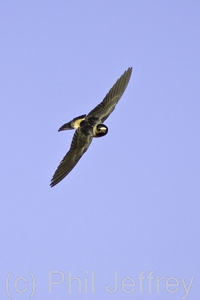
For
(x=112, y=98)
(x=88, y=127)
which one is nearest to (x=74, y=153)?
(x=88, y=127)

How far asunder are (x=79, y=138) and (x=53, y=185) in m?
1.65

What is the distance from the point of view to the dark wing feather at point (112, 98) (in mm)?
18312

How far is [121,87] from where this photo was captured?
18859 mm

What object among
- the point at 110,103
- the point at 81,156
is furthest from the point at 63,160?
the point at 110,103

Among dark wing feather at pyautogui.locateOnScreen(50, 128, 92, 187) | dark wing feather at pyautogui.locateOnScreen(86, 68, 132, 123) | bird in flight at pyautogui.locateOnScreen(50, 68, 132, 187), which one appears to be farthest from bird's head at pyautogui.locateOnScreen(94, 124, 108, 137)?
dark wing feather at pyautogui.locateOnScreen(86, 68, 132, 123)

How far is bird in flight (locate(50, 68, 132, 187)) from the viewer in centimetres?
1708

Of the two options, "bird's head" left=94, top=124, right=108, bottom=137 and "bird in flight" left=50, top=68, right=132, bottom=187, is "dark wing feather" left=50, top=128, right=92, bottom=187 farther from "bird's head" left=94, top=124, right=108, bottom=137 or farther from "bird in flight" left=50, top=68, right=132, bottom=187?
"bird's head" left=94, top=124, right=108, bottom=137

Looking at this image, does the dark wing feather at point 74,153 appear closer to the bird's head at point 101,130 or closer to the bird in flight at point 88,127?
the bird in flight at point 88,127

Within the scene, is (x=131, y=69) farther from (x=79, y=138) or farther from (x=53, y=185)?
(x=53, y=185)

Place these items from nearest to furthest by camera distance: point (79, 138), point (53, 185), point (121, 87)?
point (53, 185) → point (79, 138) → point (121, 87)

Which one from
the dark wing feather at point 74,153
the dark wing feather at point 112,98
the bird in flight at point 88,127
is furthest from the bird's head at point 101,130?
Answer: the dark wing feather at point 112,98

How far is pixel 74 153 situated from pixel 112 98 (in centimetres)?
202

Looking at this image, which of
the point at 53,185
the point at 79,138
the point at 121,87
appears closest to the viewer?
the point at 53,185

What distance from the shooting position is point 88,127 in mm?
17641
